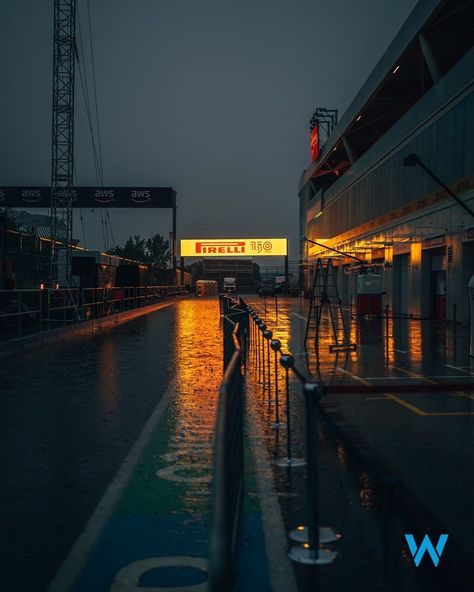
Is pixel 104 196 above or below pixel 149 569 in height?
above

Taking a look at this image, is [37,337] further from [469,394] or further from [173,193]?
[173,193]

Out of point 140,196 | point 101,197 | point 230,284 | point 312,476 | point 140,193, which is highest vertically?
point 140,193

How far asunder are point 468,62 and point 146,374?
69.0ft

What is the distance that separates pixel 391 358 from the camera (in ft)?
53.7

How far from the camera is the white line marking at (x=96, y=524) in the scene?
409 cm

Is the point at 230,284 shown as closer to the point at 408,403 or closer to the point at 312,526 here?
the point at 408,403

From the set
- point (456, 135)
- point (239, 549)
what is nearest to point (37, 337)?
point (239, 549)

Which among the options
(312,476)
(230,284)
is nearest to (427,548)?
(312,476)

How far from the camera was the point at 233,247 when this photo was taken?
107750mm

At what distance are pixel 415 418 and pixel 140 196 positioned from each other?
2959 inches

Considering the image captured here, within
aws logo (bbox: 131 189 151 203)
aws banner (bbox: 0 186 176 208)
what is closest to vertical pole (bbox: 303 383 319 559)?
aws banner (bbox: 0 186 176 208)

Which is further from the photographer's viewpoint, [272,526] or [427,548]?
[272,526]

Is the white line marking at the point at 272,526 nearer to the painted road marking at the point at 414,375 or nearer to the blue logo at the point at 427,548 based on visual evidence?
the blue logo at the point at 427,548

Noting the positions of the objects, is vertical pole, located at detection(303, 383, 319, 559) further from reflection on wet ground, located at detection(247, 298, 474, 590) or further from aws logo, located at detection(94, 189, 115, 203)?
aws logo, located at detection(94, 189, 115, 203)
